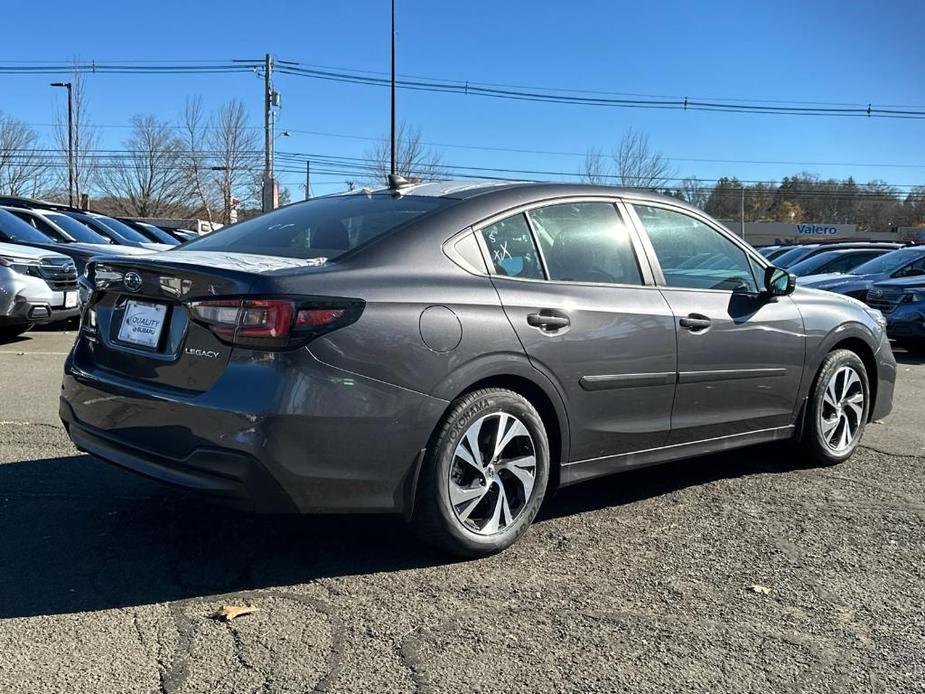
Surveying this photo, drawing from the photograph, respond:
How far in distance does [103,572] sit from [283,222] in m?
1.74

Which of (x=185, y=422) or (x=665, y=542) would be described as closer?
(x=185, y=422)

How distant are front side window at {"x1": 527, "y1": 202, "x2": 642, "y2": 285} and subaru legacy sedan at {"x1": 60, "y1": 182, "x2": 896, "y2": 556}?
0.4 inches

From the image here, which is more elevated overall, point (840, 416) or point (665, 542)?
point (840, 416)

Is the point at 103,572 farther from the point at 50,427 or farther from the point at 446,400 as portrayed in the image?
the point at 50,427

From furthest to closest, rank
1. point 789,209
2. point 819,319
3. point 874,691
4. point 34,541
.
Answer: point 789,209
point 819,319
point 34,541
point 874,691

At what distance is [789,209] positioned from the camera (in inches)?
3627

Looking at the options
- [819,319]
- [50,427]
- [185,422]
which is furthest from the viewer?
[50,427]

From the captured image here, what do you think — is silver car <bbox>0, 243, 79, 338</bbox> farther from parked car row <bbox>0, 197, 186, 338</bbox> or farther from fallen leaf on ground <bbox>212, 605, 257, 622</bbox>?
fallen leaf on ground <bbox>212, 605, 257, 622</bbox>

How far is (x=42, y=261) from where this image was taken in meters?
9.23

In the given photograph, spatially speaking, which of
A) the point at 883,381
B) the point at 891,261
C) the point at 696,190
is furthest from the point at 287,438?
the point at 696,190

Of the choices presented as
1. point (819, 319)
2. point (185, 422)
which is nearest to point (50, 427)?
point (185, 422)

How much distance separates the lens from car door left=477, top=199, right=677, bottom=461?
354 centimetres

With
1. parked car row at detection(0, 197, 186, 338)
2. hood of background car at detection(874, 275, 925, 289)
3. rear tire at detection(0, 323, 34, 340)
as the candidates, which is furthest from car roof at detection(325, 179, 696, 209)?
hood of background car at detection(874, 275, 925, 289)

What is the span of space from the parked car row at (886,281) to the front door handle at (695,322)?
7237 millimetres
